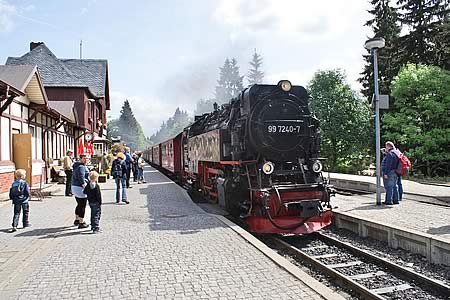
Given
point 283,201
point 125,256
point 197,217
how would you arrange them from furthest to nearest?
Answer: point 197,217 < point 283,201 < point 125,256

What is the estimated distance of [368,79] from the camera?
33.1 m

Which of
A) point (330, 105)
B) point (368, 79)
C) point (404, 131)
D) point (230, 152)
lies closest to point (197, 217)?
point (230, 152)

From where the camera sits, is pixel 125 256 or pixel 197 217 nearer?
pixel 125 256

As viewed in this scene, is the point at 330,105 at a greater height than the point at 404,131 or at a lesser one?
greater

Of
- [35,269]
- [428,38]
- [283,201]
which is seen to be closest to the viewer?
[35,269]

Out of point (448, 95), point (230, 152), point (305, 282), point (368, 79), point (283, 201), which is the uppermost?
point (368, 79)

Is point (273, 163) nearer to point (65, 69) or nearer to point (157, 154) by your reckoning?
point (157, 154)

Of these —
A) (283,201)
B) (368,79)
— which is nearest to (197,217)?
(283,201)

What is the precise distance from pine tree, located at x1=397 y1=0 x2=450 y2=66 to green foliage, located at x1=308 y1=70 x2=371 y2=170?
4469 mm

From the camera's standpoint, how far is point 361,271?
652 cm

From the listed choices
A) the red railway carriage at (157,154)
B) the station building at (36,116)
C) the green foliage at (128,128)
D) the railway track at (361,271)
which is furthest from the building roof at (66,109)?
the green foliage at (128,128)

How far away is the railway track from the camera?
5.46 m

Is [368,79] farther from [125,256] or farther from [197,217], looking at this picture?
[125,256]

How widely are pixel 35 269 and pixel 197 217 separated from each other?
4540 millimetres
